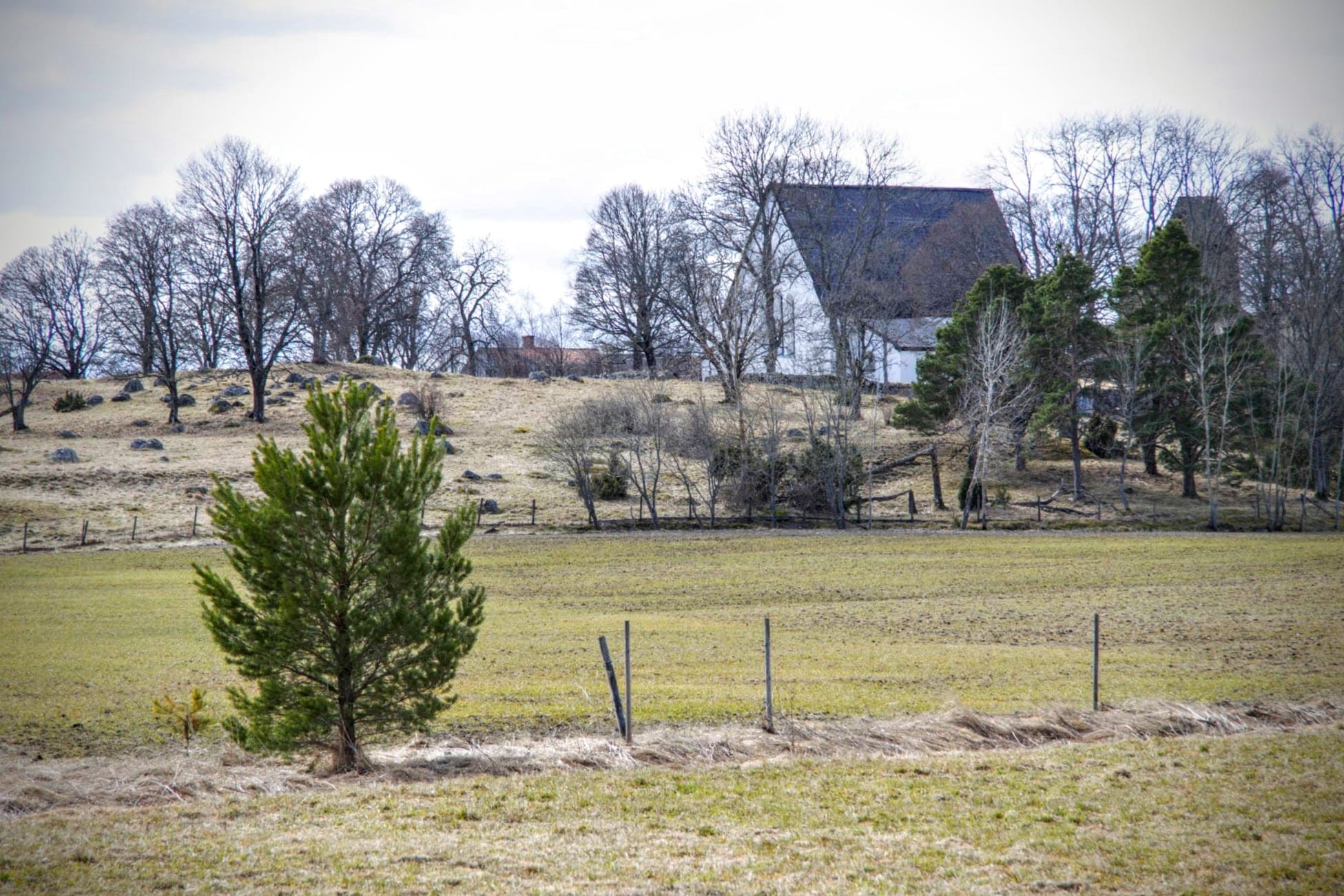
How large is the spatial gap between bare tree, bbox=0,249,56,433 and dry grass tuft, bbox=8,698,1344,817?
171ft

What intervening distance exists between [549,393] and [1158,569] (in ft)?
152

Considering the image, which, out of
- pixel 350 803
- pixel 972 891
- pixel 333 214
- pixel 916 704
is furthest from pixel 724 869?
pixel 333 214

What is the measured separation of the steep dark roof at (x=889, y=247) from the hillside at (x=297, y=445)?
27.4 feet

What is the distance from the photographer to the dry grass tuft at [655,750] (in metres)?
9.74

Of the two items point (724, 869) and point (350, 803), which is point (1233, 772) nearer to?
point (724, 869)

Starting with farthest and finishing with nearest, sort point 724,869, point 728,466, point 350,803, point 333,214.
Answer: point 333,214 → point 728,466 → point 350,803 → point 724,869

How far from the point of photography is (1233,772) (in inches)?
366

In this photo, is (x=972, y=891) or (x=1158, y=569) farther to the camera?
(x=1158, y=569)

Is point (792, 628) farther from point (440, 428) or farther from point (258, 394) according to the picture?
point (258, 394)

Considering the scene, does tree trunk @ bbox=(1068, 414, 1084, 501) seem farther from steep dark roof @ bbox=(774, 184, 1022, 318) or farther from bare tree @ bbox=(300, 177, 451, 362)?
bare tree @ bbox=(300, 177, 451, 362)

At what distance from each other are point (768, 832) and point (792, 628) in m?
13.0

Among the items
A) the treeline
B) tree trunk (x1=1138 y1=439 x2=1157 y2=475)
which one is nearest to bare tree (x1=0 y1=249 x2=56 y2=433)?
the treeline

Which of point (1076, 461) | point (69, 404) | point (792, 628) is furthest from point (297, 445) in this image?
point (1076, 461)

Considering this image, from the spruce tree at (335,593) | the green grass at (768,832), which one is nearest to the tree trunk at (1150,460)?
the green grass at (768,832)
